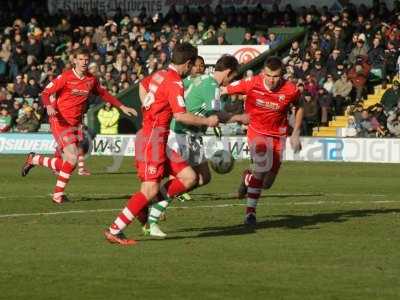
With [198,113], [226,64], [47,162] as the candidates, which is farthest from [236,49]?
[226,64]

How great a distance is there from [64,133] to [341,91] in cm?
1788

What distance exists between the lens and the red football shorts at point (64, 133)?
20.5 meters

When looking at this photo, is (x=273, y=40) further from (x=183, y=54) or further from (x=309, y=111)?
(x=183, y=54)

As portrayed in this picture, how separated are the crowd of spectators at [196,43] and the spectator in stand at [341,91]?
0.10 ft

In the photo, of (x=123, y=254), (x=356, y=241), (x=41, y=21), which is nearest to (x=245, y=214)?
(x=356, y=241)

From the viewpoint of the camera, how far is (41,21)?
163 feet

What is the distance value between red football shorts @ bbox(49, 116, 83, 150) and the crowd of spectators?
50.0 feet

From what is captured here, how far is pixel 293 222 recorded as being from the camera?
651 inches

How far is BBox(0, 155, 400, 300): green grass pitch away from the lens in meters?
10.9

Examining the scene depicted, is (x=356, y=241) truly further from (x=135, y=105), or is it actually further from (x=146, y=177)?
(x=135, y=105)

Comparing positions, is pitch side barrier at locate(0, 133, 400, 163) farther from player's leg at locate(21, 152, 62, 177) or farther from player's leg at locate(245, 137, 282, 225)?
player's leg at locate(245, 137, 282, 225)

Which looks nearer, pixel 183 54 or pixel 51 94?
pixel 183 54

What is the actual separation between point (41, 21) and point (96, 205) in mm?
31468

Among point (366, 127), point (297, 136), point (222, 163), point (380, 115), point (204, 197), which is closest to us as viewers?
point (297, 136)
